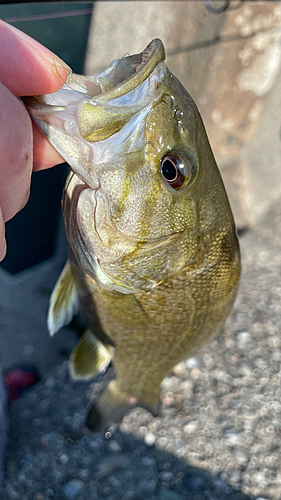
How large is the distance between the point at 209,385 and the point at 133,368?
1.12 meters

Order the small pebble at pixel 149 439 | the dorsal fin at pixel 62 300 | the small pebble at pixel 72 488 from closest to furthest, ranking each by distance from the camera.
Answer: the dorsal fin at pixel 62 300, the small pebble at pixel 72 488, the small pebble at pixel 149 439

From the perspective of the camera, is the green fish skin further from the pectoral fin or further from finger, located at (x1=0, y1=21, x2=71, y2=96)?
the pectoral fin

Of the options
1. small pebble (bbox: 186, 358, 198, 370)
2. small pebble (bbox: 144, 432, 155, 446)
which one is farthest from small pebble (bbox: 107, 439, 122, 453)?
small pebble (bbox: 186, 358, 198, 370)

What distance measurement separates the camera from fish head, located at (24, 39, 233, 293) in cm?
93

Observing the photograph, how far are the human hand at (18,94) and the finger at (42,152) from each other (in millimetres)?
144

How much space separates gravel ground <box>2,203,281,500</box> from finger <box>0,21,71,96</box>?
7.19 feet

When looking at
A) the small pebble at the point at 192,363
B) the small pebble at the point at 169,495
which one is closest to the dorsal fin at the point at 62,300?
the small pebble at the point at 169,495

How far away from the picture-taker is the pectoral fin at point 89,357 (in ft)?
5.55

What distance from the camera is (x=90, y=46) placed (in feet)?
8.25

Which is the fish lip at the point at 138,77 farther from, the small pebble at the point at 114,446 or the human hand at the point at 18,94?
the small pebble at the point at 114,446

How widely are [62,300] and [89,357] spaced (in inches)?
16.6

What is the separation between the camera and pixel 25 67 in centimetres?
88

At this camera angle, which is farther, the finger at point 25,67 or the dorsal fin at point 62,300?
the dorsal fin at point 62,300

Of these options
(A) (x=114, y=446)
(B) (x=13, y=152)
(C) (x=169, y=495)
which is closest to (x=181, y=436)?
(C) (x=169, y=495)
